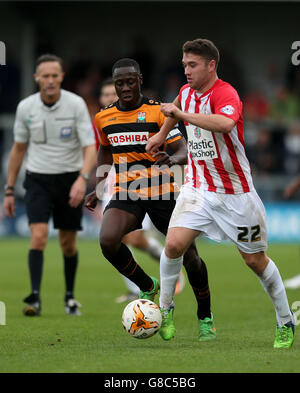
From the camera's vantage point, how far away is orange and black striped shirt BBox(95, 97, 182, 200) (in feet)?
24.0

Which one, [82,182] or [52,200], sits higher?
[82,182]

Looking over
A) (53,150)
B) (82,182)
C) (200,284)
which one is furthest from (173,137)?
(53,150)

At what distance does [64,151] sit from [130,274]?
→ 2414mm

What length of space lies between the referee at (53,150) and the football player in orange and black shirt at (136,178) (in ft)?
5.59

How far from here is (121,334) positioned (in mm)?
7426

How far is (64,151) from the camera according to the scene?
9219 millimetres

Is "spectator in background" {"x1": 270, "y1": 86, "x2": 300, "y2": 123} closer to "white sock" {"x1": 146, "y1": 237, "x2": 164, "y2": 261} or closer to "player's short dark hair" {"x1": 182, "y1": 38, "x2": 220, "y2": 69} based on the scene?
"white sock" {"x1": 146, "y1": 237, "x2": 164, "y2": 261}

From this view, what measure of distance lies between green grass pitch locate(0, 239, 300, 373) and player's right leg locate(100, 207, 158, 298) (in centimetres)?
51

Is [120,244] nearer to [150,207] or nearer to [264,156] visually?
[150,207]

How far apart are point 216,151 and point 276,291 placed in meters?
1.20

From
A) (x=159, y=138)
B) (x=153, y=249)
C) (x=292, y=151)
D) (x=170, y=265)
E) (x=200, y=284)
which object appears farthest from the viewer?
(x=292, y=151)

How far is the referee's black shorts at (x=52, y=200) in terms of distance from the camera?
8.99m
